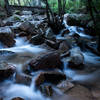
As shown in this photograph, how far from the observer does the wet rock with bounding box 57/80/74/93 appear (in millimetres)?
3984

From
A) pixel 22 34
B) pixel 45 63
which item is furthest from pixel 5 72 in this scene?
pixel 22 34

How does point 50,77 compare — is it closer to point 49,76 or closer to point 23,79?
point 49,76

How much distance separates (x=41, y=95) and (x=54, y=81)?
2.45 ft

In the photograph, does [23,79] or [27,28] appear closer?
[23,79]

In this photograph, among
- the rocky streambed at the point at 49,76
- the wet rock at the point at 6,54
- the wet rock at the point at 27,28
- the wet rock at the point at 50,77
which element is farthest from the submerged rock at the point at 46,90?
the wet rock at the point at 27,28

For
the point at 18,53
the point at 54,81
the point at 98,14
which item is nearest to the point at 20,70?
the point at 54,81

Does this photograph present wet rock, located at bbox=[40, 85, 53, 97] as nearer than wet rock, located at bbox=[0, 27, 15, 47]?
Yes

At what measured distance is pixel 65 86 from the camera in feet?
13.4

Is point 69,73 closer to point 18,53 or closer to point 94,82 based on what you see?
point 94,82

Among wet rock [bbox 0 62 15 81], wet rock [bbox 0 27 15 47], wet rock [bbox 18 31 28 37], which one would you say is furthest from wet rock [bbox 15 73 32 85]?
wet rock [bbox 18 31 28 37]

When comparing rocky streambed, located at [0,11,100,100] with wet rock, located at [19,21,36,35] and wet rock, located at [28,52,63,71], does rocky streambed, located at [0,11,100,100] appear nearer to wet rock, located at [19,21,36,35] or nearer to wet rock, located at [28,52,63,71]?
wet rock, located at [28,52,63,71]

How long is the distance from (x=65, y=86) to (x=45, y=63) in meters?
1.11

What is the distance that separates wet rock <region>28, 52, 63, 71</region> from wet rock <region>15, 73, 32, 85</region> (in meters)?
0.50

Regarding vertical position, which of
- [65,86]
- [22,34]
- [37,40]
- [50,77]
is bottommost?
[65,86]
